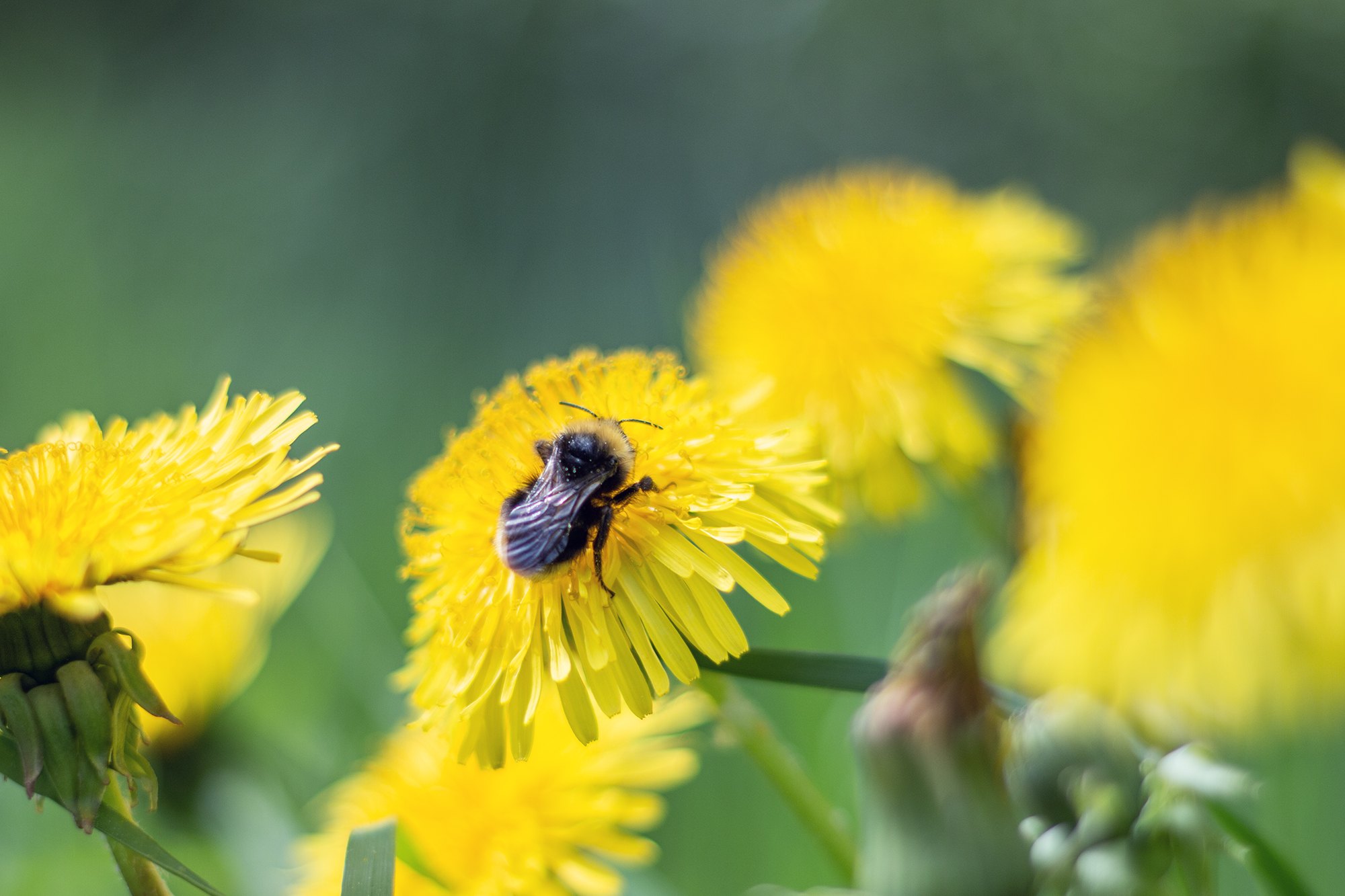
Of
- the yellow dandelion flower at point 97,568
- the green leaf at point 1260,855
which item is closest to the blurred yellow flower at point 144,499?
the yellow dandelion flower at point 97,568

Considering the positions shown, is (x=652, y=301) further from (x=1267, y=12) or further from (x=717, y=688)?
(x=1267, y=12)

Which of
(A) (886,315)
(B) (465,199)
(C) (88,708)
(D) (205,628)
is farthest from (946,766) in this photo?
(B) (465,199)

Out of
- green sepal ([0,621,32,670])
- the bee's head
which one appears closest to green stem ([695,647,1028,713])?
the bee's head

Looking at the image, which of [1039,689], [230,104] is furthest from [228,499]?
[230,104]

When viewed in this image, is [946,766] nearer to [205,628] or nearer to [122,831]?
[122,831]

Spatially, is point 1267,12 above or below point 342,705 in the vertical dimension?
above

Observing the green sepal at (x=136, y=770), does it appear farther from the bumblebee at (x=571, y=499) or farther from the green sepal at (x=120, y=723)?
the bumblebee at (x=571, y=499)
